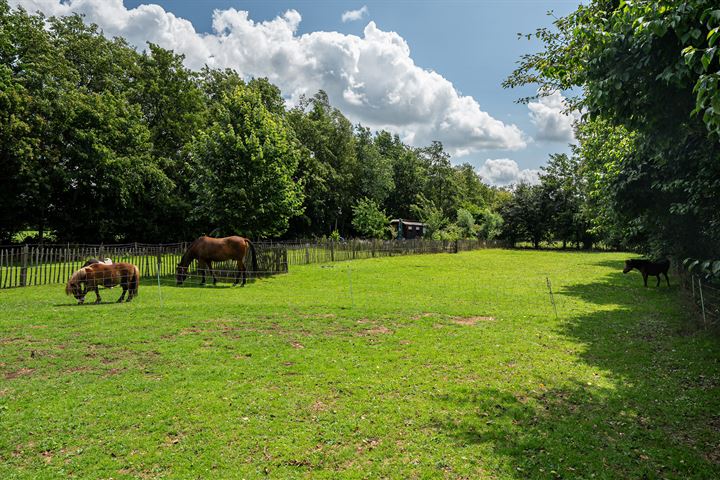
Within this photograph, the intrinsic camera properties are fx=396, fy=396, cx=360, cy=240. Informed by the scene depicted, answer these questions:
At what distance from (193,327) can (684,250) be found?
1337 centimetres

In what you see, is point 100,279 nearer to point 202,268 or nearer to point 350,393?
point 202,268

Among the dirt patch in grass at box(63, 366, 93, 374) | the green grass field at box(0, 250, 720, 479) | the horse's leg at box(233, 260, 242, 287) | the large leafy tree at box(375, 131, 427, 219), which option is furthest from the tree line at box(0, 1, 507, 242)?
the large leafy tree at box(375, 131, 427, 219)

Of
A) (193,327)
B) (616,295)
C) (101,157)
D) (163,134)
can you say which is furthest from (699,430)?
(163,134)

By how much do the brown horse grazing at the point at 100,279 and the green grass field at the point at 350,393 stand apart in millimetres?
485

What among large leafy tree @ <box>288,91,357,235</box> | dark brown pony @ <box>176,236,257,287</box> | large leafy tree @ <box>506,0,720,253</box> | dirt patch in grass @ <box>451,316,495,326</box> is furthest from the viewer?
large leafy tree @ <box>288,91,357,235</box>

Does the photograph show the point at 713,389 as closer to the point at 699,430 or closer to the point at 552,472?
the point at 699,430

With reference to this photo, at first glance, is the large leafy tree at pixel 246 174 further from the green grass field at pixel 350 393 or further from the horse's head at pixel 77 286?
the green grass field at pixel 350 393

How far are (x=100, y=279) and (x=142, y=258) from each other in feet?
23.4

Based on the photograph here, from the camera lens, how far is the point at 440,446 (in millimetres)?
4770

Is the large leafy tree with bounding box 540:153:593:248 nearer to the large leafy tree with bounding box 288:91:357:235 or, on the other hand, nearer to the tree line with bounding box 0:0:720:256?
the tree line with bounding box 0:0:720:256

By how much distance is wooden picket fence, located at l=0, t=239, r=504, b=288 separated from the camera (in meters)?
15.3

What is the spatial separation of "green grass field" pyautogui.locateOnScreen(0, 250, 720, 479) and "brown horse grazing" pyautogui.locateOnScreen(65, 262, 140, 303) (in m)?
0.48

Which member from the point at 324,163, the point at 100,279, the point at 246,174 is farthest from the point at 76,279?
the point at 324,163

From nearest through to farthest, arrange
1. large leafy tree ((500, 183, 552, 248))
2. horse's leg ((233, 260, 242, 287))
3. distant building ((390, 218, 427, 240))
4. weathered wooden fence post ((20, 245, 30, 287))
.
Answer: weathered wooden fence post ((20, 245, 30, 287))
horse's leg ((233, 260, 242, 287))
large leafy tree ((500, 183, 552, 248))
distant building ((390, 218, 427, 240))
